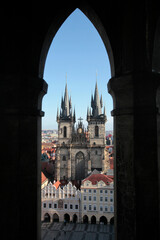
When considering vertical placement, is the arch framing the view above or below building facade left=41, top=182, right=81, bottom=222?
above

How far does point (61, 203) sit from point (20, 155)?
3257cm

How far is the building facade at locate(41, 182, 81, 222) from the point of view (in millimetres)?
31344

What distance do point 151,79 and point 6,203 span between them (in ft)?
7.96

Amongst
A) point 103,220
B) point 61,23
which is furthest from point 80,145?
point 61,23

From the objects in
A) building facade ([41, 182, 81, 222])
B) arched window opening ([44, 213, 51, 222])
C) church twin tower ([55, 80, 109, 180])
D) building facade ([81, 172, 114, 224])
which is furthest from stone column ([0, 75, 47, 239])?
church twin tower ([55, 80, 109, 180])

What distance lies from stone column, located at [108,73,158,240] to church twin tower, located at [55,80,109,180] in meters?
41.9

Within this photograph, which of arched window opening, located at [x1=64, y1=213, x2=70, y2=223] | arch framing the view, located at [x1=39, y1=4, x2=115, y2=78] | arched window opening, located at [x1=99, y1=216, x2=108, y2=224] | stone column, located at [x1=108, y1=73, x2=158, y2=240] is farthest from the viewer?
arched window opening, located at [x1=64, y1=213, x2=70, y2=223]

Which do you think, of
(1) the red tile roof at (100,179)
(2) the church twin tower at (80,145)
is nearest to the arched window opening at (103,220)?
(1) the red tile roof at (100,179)

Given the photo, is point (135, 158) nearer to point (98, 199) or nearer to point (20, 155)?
point (20, 155)

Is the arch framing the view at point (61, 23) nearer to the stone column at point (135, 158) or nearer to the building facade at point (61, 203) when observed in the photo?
the stone column at point (135, 158)

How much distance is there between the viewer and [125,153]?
2383 mm

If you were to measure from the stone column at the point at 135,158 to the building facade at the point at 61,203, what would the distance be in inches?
1225

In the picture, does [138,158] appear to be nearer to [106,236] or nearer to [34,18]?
[34,18]

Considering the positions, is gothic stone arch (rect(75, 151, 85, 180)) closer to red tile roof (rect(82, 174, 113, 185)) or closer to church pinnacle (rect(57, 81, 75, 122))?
church pinnacle (rect(57, 81, 75, 122))
